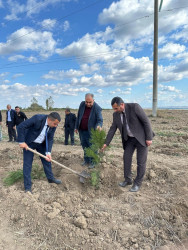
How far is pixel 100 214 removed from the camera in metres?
3.30

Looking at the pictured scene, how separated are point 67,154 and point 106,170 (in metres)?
1.98

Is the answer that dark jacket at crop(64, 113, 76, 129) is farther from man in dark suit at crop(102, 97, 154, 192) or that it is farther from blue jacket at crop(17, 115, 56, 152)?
man in dark suit at crop(102, 97, 154, 192)

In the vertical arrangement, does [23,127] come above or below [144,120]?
below

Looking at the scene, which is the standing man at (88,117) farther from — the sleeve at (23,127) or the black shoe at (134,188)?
the sleeve at (23,127)

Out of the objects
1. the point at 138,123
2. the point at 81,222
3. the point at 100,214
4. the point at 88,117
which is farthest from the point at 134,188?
the point at 88,117

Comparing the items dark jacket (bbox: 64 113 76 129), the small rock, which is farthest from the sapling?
dark jacket (bbox: 64 113 76 129)

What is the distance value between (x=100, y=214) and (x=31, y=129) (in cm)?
202

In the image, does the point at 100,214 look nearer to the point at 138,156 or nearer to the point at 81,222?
the point at 81,222

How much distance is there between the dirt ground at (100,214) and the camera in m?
2.79

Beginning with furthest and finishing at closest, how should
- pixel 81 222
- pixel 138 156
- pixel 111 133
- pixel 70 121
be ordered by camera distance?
pixel 70 121
pixel 111 133
pixel 138 156
pixel 81 222

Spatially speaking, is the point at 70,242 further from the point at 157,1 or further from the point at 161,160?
the point at 157,1

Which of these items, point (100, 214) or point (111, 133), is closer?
point (100, 214)

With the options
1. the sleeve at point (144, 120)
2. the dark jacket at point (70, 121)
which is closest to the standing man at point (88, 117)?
the sleeve at point (144, 120)

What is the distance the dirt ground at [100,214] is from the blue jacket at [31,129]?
3.48ft
